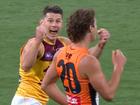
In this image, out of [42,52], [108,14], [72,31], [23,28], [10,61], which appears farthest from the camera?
[108,14]

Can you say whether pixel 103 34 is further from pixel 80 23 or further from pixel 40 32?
pixel 40 32

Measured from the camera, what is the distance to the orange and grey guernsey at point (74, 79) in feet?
17.7

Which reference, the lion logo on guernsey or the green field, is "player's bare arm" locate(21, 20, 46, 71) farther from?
the green field

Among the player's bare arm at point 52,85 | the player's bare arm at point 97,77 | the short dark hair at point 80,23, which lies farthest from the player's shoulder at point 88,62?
the player's bare arm at point 52,85

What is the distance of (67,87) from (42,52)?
1469 millimetres

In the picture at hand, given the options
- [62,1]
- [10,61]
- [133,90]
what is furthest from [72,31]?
[62,1]

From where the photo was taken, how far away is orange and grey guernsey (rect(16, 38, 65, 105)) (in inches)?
277

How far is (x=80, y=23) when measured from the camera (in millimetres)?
5359

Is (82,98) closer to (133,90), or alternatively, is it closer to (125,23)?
(133,90)

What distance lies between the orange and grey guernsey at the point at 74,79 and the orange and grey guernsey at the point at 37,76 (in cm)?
146

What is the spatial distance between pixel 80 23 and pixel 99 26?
8976mm

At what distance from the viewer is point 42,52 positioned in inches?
274

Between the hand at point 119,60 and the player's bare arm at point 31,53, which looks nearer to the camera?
the hand at point 119,60

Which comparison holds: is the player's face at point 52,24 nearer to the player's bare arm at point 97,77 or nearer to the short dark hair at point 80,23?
the short dark hair at point 80,23
